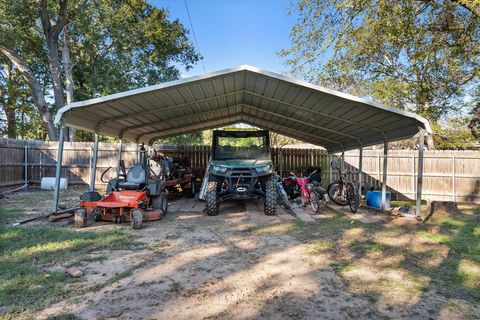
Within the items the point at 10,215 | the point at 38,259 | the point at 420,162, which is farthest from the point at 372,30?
the point at 10,215

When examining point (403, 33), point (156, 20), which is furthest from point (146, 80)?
point (403, 33)

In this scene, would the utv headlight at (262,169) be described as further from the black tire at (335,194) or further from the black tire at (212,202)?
the black tire at (335,194)

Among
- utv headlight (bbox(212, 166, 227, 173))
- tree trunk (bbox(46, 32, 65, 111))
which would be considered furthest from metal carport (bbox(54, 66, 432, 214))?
tree trunk (bbox(46, 32, 65, 111))

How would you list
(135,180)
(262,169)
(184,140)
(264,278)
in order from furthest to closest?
(184,140)
(262,169)
(135,180)
(264,278)

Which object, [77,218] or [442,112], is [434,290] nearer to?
[77,218]

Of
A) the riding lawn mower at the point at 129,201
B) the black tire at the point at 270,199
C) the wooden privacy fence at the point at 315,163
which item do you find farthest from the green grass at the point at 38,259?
the wooden privacy fence at the point at 315,163

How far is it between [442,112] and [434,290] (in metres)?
15.0

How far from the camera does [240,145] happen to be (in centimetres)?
932

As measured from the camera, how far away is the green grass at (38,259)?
2924 millimetres

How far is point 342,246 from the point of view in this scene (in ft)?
16.5

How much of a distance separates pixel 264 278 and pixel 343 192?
625 centimetres

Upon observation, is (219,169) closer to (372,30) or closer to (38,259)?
(38,259)

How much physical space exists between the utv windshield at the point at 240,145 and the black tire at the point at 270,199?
166 centimetres

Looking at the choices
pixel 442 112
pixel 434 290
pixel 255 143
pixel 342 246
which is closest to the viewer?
pixel 434 290
